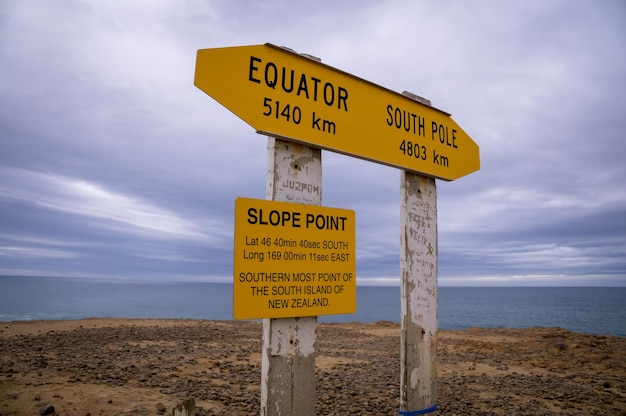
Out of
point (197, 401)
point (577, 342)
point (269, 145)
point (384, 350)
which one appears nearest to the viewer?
point (269, 145)

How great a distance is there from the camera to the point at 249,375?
10.3 m

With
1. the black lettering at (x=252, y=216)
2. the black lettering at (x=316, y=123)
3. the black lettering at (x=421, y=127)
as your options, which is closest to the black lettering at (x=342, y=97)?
the black lettering at (x=316, y=123)

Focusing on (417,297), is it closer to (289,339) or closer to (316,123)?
(289,339)

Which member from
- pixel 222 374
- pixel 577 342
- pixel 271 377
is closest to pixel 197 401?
pixel 222 374

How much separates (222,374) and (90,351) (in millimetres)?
5476

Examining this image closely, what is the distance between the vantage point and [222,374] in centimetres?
1036

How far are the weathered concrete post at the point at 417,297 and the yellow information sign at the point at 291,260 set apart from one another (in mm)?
1047

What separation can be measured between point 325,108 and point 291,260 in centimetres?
139

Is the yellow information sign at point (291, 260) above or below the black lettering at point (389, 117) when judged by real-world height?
below

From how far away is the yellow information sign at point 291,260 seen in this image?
263 cm

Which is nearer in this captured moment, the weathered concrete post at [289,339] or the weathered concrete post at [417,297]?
the weathered concrete post at [289,339]

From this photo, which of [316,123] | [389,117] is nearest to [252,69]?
[316,123]

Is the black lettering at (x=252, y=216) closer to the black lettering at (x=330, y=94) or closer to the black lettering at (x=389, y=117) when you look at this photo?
the black lettering at (x=330, y=94)

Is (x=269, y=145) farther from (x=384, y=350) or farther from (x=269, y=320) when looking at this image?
(x=384, y=350)
